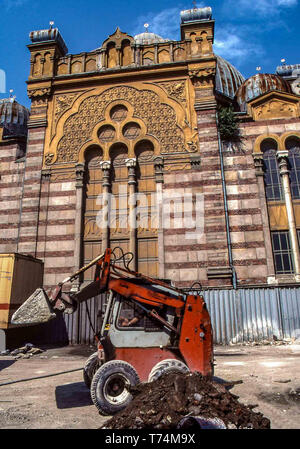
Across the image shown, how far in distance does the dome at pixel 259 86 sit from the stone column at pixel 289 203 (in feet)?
17.4

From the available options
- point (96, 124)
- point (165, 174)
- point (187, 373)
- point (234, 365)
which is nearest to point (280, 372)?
point (234, 365)

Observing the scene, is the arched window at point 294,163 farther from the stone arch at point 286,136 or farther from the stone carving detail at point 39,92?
the stone carving detail at point 39,92

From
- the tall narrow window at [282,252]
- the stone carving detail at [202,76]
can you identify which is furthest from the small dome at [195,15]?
the tall narrow window at [282,252]

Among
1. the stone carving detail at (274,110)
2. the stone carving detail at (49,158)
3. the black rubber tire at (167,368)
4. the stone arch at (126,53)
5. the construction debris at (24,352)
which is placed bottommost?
the construction debris at (24,352)

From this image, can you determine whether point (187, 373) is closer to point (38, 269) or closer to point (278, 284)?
point (278, 284)

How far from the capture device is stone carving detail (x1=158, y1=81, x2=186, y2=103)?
18.4 m

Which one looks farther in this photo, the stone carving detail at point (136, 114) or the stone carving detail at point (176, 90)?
the stone carving detail at point (176, 90)

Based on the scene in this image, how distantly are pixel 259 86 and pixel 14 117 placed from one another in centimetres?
1991

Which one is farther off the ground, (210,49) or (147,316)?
(210,49)

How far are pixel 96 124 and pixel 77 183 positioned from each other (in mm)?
3862

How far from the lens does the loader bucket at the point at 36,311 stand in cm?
562

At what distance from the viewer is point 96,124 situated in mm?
18641

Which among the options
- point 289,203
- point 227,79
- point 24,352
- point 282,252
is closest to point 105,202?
point 24,352

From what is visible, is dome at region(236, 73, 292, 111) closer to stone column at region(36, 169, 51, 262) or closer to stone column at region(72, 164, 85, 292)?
stone column at region(72, 164, 85, 292)
